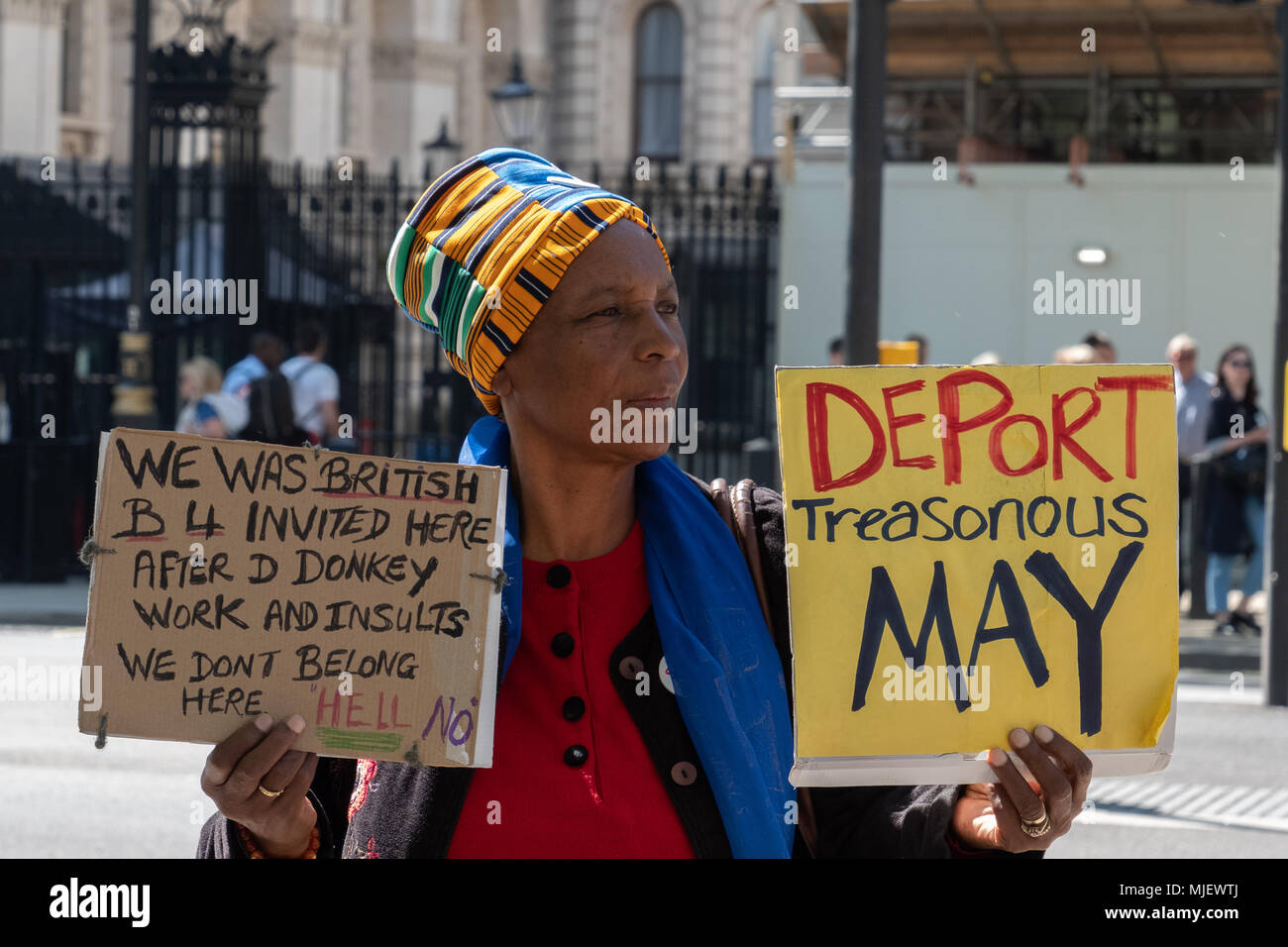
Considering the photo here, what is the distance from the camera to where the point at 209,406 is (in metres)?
12.4

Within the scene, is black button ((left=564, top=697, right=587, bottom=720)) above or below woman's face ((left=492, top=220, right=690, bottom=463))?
below

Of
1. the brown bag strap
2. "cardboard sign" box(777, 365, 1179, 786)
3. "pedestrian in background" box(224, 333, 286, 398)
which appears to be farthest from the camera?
"pedestrian in background" box(224, 333, 286, 398)

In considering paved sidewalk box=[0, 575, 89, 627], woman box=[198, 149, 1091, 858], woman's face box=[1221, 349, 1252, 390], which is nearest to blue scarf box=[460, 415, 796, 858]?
woman box=[198, 149, 1091, 858]

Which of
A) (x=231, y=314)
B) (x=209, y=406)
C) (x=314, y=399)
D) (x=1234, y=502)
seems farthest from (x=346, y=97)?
(x=1234, y=502)

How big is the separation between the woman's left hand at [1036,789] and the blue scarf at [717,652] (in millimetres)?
255

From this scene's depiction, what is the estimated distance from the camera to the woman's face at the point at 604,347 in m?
2.29

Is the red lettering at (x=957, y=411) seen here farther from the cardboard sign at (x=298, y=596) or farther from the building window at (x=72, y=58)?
the building window at (x=72, y=58)

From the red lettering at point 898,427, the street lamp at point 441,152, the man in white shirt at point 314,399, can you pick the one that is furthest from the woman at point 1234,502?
the red lettering at point 898,427

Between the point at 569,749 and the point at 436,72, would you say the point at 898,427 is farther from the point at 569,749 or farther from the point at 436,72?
the point at 436,72

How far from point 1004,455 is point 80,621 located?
36.4 ft

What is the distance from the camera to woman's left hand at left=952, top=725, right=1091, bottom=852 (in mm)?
2172

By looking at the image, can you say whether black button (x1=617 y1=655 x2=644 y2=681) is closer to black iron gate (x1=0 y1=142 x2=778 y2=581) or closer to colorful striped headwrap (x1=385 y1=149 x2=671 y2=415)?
colorful striped headwrap (x1=385 y1=149 x2=671 y2=415)

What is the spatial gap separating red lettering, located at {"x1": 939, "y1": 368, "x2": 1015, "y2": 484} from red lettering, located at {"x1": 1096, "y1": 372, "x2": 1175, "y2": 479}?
127mm
